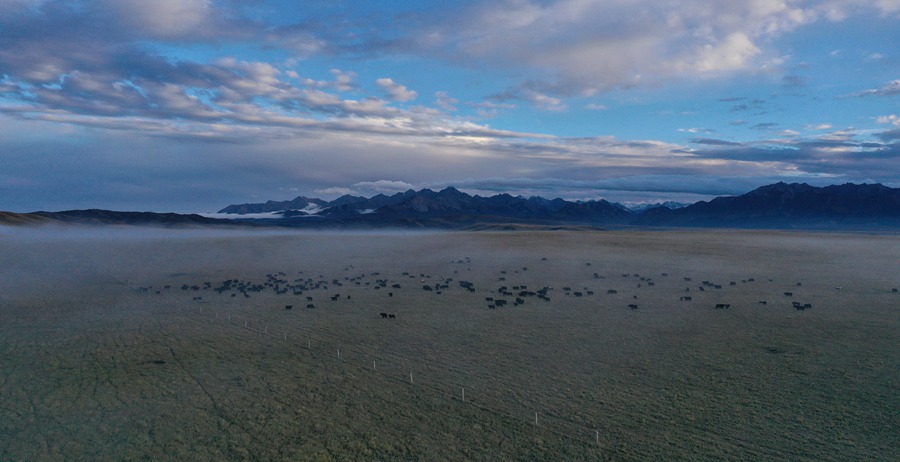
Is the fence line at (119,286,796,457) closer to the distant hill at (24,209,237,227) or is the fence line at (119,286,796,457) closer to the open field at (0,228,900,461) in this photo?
the open field at (0,228,900,461)

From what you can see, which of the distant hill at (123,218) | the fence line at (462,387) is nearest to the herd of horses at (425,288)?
the fence line at (462,387)

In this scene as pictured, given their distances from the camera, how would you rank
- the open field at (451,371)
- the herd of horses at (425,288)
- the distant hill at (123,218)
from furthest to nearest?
the distant hill at (123,218)
the herd of horses at (425,288)
the open field at (451,371)

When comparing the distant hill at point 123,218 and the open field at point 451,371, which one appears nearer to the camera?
the open field at point 451,371

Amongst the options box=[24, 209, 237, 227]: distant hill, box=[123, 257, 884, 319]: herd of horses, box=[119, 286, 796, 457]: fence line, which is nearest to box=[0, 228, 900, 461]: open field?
box=[119, 286, 796, 457]: fence line

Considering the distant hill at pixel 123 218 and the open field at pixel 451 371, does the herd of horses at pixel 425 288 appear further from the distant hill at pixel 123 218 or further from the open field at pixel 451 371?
the distant hill at pixel 123 218

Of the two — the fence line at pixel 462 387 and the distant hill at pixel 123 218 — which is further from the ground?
the distant hill at pixel 123 218

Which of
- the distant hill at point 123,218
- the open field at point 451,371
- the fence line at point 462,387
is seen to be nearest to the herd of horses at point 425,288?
the open field at point 451,371

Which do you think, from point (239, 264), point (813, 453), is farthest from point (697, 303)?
point (239, 264)

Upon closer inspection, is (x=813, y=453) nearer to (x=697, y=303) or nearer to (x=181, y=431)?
(x=181, y=431)

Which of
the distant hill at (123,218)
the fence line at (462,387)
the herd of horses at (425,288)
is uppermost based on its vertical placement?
the distant hill at (123,218)

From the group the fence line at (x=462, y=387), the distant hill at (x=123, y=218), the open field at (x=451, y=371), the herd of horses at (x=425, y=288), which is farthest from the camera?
the distant hill at (x=123, y=218)
